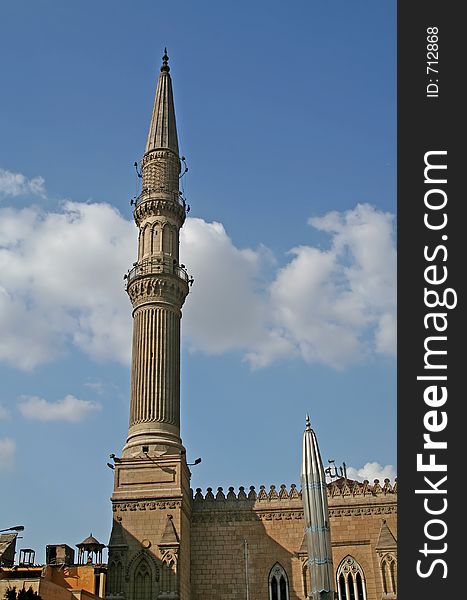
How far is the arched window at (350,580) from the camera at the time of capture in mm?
30578

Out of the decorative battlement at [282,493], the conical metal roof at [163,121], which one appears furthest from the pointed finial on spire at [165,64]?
the decorative battlement at [282,493]

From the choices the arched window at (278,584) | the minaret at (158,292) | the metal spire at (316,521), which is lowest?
the arched window at (278,584)

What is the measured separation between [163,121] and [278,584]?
22.0 metres

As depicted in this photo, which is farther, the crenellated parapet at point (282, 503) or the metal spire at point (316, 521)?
the crenellated parapet at point (282, 503)

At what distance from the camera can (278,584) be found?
31.0m

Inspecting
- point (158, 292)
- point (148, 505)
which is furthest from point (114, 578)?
point (158, 292)

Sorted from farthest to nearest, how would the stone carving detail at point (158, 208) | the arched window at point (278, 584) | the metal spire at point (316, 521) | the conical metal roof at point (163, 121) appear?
1. the conical metal roof at point (163, 121)
2. the stone carving detail at point (158, 208)
3. the arched window at point (278, 584)
4. the metal spire at point (316, 521)

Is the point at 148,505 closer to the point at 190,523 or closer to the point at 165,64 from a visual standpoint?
the point at 190,523

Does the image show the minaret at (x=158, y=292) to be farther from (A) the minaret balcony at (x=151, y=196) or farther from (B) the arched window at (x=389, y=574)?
(B) the arched window at (x=389, y=574)

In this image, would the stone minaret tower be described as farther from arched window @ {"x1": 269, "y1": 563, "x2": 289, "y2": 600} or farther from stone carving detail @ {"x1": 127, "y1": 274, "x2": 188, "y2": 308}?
arched window @ {"x1": 269, "y1": 563, "x2": 289, "y2": 600}

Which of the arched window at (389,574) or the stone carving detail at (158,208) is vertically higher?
the stone carving detail at (158,208)

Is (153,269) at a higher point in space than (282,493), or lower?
higher

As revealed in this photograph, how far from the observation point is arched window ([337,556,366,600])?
30.6m

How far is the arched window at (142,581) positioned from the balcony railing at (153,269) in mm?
12270
